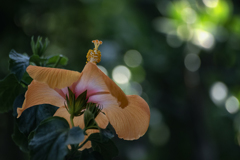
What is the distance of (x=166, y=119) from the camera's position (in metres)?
5.99

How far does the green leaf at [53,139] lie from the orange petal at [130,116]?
0.12 metres

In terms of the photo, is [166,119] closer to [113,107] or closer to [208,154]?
[208,154]

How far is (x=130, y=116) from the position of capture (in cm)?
56

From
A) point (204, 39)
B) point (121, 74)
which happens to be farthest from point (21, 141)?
point (121, 74)

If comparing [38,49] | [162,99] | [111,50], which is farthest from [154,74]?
[38,49]

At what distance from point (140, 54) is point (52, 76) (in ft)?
14.8

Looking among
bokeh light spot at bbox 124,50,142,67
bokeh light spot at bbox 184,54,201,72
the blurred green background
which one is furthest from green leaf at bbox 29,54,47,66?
bokeh light spot at bbox 184,54,201,72

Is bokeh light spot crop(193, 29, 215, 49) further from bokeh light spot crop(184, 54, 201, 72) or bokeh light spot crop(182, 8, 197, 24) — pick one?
bokeh light spot crop(184, 54, 201, 72)

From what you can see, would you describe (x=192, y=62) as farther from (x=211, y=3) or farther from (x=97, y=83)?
(x=97, y=83)

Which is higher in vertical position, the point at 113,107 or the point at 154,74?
the point at 113,107

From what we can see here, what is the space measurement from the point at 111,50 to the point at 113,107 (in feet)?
11.8

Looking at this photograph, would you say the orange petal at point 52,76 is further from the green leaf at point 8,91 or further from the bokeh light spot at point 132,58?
the bokeh light spot at point 132,58

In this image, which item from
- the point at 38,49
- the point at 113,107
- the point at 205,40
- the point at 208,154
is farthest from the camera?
the point at 208,154

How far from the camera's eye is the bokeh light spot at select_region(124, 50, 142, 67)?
4.71m
